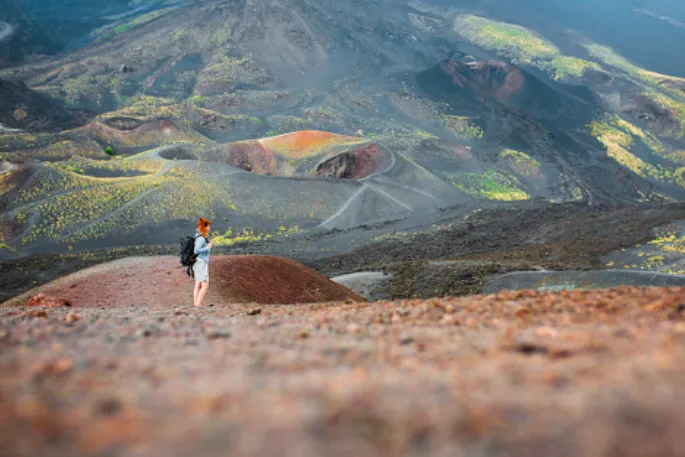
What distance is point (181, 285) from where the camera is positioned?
12.6 m

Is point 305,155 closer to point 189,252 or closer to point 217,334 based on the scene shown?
point 189,252

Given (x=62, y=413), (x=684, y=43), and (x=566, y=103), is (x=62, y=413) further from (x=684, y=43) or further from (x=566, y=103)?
(x=684, y=43)

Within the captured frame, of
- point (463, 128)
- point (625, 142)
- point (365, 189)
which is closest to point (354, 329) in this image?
point (365, 189)

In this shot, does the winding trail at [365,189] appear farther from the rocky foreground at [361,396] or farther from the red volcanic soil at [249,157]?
the rocky foreground at [361,396]

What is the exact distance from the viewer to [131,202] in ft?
119

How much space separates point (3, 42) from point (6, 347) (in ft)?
352

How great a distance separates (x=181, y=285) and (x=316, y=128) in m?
52.0

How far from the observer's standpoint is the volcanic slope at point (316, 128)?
3738 cm

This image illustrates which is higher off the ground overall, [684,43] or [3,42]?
[684,43]

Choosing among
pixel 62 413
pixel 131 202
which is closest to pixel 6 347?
pixel 62 413

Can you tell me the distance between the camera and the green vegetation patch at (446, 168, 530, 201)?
50.3 metres

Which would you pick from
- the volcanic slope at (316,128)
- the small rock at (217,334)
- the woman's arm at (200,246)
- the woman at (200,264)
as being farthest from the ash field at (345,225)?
the woman's arm at (200,246)

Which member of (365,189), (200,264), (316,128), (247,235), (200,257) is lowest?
(247,235)

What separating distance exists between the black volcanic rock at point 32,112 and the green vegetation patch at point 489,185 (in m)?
46.5
